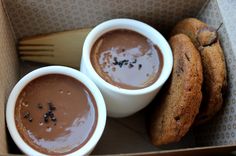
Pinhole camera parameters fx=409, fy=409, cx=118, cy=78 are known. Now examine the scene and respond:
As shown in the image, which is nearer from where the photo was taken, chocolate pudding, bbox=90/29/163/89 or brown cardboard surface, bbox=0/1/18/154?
brown cardboard surface, bbox=0/1/18/154

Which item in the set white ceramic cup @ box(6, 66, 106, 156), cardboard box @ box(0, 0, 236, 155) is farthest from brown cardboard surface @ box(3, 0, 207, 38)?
white ceramic cup @ box(6, 66, 106, 156)

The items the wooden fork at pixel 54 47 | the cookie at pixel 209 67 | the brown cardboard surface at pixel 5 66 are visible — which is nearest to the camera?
the brown cardboard surface at pixel 5 66

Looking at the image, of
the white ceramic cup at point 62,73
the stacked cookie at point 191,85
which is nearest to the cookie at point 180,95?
the stacked cookie at point 191,85

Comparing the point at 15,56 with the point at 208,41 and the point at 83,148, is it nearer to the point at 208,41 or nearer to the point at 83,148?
the point at 83,148

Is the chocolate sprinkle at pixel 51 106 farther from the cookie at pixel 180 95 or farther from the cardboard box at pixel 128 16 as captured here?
the cookie at pixel 180 95

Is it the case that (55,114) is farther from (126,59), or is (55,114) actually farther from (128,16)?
(128,16)

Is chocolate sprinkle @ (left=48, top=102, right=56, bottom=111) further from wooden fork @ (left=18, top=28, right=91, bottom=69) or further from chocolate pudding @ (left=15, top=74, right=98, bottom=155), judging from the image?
wooden fork @ (left=18, top=28, right=91, bottom=69)
